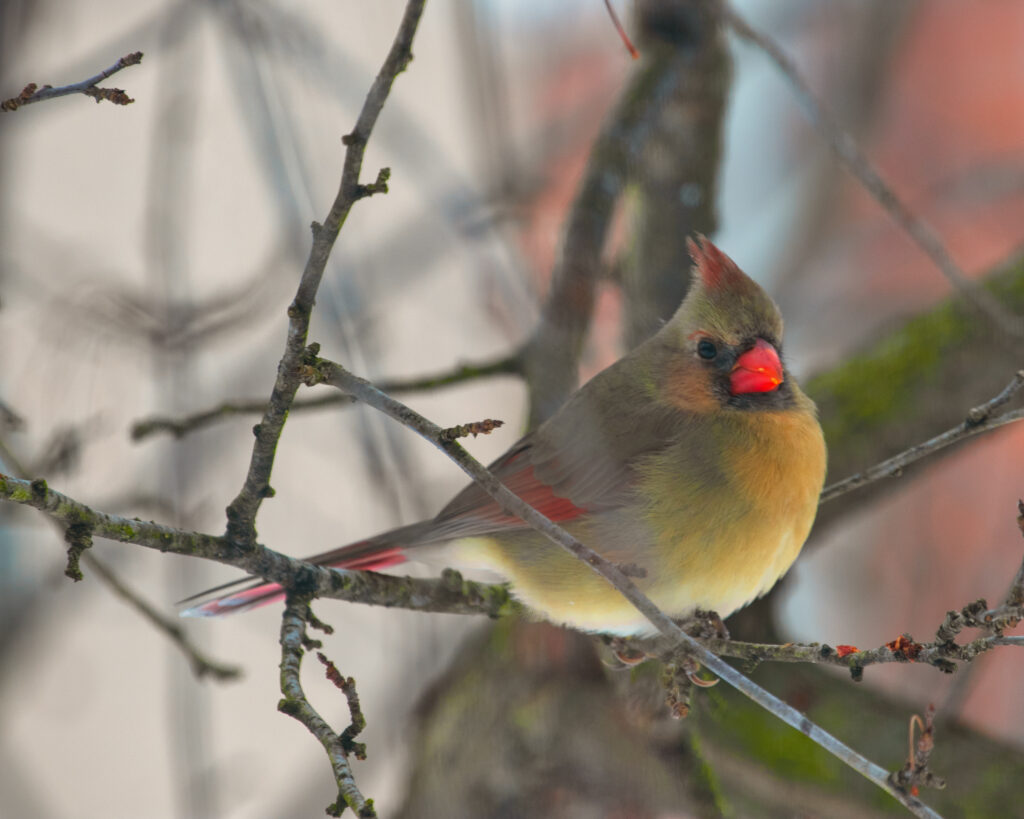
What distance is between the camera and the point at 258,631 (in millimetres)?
5598

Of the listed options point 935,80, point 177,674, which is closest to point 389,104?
point 177,674

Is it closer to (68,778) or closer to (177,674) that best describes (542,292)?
(177,674)

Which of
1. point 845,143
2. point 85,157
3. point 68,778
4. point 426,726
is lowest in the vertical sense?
point 426,726

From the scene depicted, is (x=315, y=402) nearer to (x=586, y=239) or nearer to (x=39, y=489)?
(x=586, y=239)

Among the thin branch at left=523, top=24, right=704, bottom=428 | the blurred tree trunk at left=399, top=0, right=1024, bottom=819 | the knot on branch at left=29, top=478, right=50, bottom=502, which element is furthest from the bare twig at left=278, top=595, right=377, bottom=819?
the thin branch at left=523, top=24, right=704, bottom=428

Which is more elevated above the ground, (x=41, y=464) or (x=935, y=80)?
(x=935, y=80)

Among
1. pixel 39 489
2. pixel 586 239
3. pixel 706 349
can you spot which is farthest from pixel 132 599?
pixel 586 239

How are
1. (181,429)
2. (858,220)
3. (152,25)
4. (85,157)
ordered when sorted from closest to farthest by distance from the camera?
(181,429) → (152,25) → (85,157) → (858,220)

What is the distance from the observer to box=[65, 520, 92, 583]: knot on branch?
1711 millimetres

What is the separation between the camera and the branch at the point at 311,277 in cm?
139

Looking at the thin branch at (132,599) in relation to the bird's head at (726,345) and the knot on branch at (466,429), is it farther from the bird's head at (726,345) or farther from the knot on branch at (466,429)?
the bird's head at (726,345)

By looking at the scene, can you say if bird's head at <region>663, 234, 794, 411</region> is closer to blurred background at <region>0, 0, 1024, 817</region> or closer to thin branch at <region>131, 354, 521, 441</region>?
blurred background at <region>0, 0, 1024, 817</region>

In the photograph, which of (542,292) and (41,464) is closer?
(41,464)

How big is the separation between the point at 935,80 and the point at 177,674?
581cm
